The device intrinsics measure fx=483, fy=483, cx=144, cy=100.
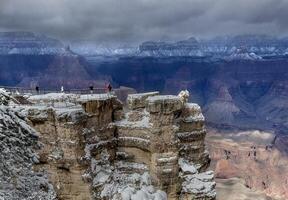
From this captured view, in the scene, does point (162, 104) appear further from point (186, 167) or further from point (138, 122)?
point (186, 167)

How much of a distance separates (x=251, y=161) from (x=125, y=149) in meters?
122

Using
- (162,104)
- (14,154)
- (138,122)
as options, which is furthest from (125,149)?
(14,154)

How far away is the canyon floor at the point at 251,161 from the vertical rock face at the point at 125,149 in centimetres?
8018

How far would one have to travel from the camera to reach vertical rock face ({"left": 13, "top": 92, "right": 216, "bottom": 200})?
43500mm

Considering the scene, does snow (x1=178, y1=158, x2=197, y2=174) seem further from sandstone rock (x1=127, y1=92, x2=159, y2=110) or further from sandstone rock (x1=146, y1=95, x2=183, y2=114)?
sandstone rock (x1=127, y1=92, x2=159, y2=110)

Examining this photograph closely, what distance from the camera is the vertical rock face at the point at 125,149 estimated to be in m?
43.5

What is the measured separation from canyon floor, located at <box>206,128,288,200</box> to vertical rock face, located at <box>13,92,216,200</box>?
80.2m

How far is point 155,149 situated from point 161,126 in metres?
2.33

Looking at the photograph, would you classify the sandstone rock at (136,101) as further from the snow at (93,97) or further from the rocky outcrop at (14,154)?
the rocky outcrop at (14,154)

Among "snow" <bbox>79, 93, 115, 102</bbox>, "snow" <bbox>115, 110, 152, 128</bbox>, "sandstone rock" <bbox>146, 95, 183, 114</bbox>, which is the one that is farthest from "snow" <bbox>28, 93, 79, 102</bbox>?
"sandstone rock" <bbox>146, 95, 183, 114</bbox>

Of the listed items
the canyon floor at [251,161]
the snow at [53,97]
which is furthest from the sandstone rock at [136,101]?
the canyon floor at [251,161]

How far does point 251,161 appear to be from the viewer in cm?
16462

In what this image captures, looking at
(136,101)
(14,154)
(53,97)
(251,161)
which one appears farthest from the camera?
(251,161)

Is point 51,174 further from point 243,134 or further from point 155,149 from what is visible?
point 243,134
